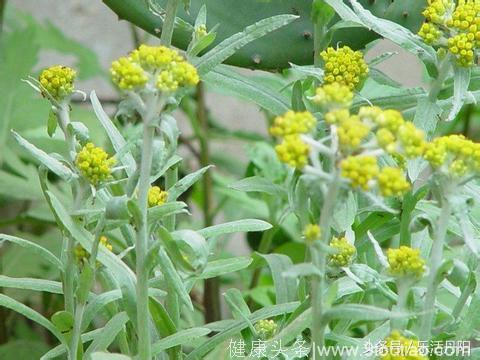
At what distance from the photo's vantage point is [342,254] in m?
0.62

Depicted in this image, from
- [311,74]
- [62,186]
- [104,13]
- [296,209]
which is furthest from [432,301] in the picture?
[104,13]

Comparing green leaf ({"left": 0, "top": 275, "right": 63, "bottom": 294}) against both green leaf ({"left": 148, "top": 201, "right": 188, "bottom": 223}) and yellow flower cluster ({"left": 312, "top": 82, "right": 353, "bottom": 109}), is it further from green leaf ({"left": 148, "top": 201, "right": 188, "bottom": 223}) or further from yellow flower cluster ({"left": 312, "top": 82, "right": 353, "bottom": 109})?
yellow flower cluster ({"left": 312, "top": 82, "right": 353, "bottom": 109})

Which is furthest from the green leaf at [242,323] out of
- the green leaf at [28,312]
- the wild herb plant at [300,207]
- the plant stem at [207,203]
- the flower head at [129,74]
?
the plant stem at [207,203]

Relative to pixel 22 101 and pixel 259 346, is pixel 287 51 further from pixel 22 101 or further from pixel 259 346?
pixel 22 101

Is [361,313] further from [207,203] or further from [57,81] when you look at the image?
[207,203]

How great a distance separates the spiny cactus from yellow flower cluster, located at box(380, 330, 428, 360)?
400mm

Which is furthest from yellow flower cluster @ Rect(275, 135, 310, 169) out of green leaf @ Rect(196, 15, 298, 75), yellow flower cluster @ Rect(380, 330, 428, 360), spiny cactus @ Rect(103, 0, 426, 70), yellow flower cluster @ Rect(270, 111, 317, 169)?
spiny cactus @ Rect(103, 0, 426, 70)

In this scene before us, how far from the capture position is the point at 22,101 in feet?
4.40

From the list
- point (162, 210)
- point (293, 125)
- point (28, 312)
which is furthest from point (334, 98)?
point (28, 312)

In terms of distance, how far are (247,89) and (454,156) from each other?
0.92 feet

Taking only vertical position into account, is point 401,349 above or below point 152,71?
below

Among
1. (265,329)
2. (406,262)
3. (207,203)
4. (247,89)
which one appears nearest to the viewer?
(406,262)

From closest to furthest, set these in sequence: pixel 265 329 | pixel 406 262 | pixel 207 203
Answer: pixel 406 262 → pixel 265 329 → pixel 207 203

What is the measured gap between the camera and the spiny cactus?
2.82ft
